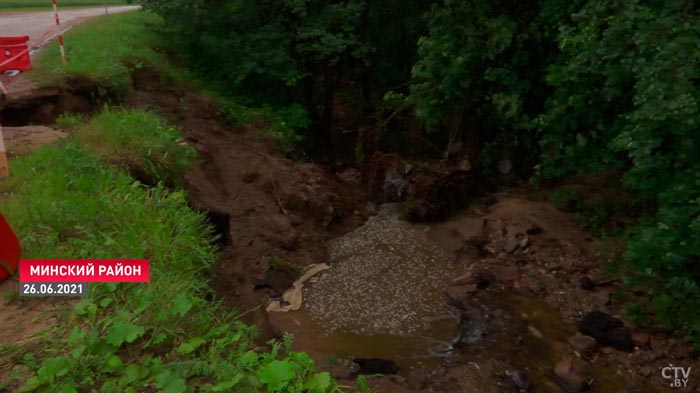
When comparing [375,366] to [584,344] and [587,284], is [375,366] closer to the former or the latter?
[584,344]

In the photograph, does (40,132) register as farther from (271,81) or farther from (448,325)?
(271,81)

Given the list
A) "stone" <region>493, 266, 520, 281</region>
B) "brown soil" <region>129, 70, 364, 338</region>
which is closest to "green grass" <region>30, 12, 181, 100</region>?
"brown soil" <region>129, 70, 364, 338</region>

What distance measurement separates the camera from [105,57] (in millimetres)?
10078

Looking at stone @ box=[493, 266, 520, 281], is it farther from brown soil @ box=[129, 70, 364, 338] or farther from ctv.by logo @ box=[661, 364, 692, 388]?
brown soil @ box=[129, 70, 364, 338]

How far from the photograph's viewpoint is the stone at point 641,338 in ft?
21.3

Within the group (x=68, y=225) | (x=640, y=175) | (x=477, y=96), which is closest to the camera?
(x=68, y=225)

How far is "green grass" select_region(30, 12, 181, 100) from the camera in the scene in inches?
347

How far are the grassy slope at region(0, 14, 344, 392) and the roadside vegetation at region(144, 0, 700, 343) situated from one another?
4.30 metres

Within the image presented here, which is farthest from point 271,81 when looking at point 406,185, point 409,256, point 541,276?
point 541,276

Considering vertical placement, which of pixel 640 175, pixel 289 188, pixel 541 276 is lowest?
pixel 541 276

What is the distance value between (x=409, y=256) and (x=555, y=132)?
296 cm

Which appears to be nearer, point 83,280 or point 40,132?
point 83,280

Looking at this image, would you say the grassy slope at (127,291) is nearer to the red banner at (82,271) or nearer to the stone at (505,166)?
the red banner at (82,271)

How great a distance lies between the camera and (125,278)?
402 cm
